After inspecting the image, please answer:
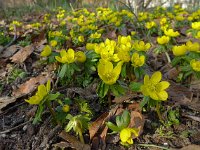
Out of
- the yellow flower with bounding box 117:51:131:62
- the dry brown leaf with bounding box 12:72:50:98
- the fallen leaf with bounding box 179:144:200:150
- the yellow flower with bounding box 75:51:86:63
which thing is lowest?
the fallen leaf with bounding box 179:144:200:150

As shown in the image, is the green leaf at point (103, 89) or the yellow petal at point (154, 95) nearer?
the yellow petal at point (154, 95)

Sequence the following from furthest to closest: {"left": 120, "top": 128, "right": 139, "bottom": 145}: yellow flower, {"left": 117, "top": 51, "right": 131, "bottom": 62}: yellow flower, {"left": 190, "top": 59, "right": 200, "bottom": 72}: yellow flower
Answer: {"left": 190, "top": 59, "right": 200, "bottom": 72}: yellow flower < {"left": 117, "top": 51, "right": 131, "bottom": 62}: yellow flower < {"left": 120, "top": 128, "right": 139, "bottom": 145}: yellow flower

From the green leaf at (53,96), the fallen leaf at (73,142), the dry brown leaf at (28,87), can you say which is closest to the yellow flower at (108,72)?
the green leaf at (53,96)

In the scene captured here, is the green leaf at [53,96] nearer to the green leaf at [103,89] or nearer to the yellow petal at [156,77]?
the green leaf at [103,89]

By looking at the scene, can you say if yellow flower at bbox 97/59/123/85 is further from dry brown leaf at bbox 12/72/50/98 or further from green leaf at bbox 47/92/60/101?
dry brown leaf at bbox 12/72/50/98

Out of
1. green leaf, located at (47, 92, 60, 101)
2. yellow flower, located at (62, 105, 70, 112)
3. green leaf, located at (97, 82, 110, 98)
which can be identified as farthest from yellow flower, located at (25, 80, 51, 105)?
green leaf, located at (97, 82, 110, 98)

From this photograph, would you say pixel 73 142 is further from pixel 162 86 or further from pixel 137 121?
pixel 162 86

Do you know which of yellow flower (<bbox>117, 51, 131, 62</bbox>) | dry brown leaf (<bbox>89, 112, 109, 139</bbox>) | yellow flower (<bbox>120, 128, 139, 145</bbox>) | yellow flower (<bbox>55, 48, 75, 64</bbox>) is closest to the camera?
yellow flower (<bbox>120, 128, 139, 145</bbox>)
